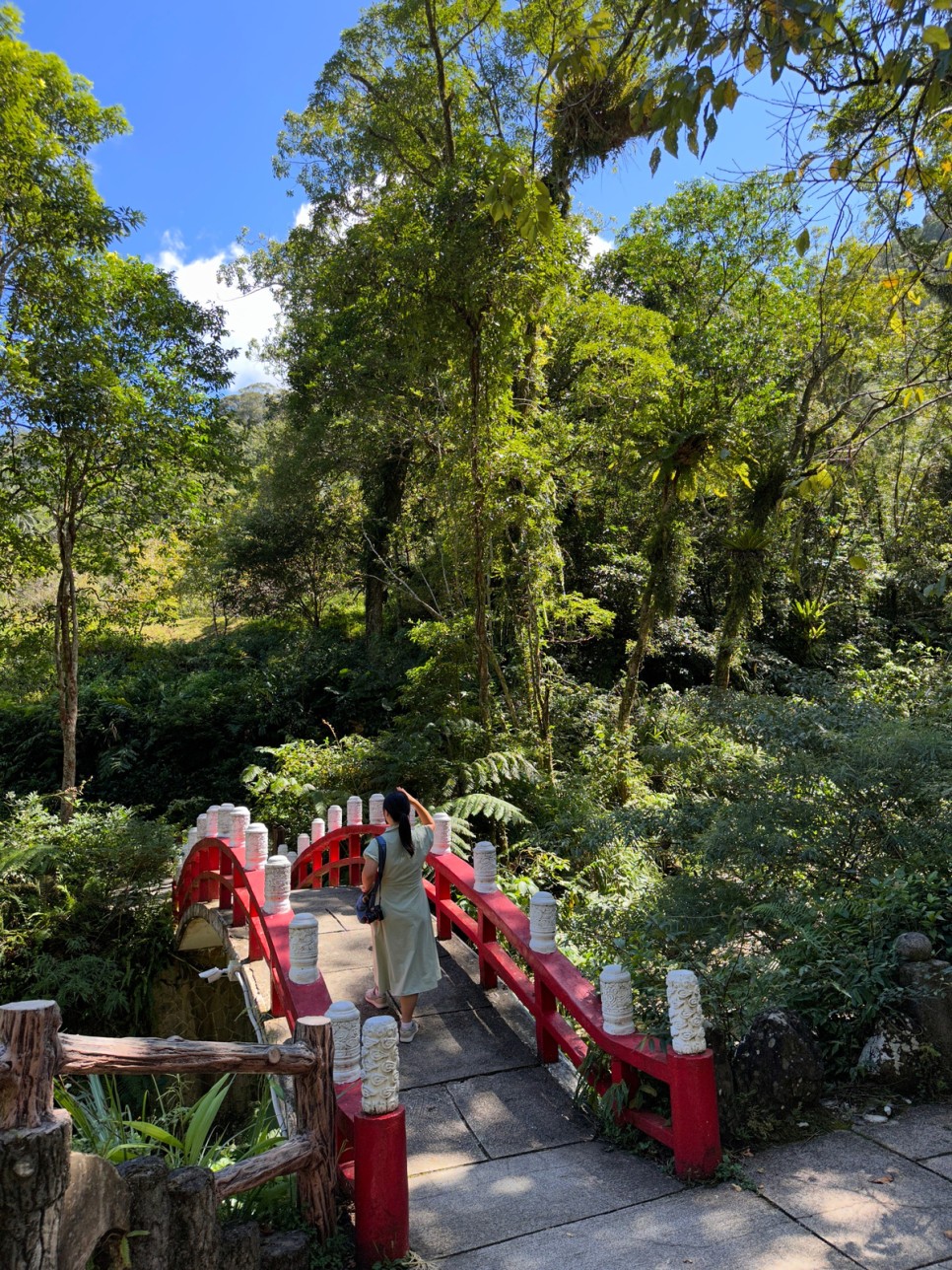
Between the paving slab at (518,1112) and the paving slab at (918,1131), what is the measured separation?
1.34 meters

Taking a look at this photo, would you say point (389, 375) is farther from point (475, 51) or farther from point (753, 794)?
point (753, 794)

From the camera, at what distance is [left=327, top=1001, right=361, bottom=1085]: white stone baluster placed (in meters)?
3.53

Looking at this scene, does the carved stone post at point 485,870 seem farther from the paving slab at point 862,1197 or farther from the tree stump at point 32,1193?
the tree stump at point 32,1193

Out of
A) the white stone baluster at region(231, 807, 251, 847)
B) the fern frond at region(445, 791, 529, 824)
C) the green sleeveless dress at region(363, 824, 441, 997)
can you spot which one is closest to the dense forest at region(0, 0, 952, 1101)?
the fern frond at region(445, 791, 529, 824)

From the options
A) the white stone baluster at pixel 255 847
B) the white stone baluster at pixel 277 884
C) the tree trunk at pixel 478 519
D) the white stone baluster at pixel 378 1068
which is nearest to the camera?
the white stone baluster at pixel 378 1068

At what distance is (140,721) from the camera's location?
15.8 meters

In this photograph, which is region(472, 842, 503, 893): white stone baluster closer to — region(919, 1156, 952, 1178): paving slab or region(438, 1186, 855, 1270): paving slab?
region(438, 1186, 855, 1270): paving slab

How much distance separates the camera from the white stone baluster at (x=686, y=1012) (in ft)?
11.5

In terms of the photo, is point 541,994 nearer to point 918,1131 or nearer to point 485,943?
point 485,943

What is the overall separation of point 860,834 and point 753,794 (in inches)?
25.0

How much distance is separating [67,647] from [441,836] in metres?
6.37

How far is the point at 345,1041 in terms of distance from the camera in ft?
11.7

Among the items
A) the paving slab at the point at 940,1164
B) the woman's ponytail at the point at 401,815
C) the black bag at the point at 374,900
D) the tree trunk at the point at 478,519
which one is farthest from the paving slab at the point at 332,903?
the paving slab at the point at 940,1164

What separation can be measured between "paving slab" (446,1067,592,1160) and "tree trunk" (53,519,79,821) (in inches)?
288
